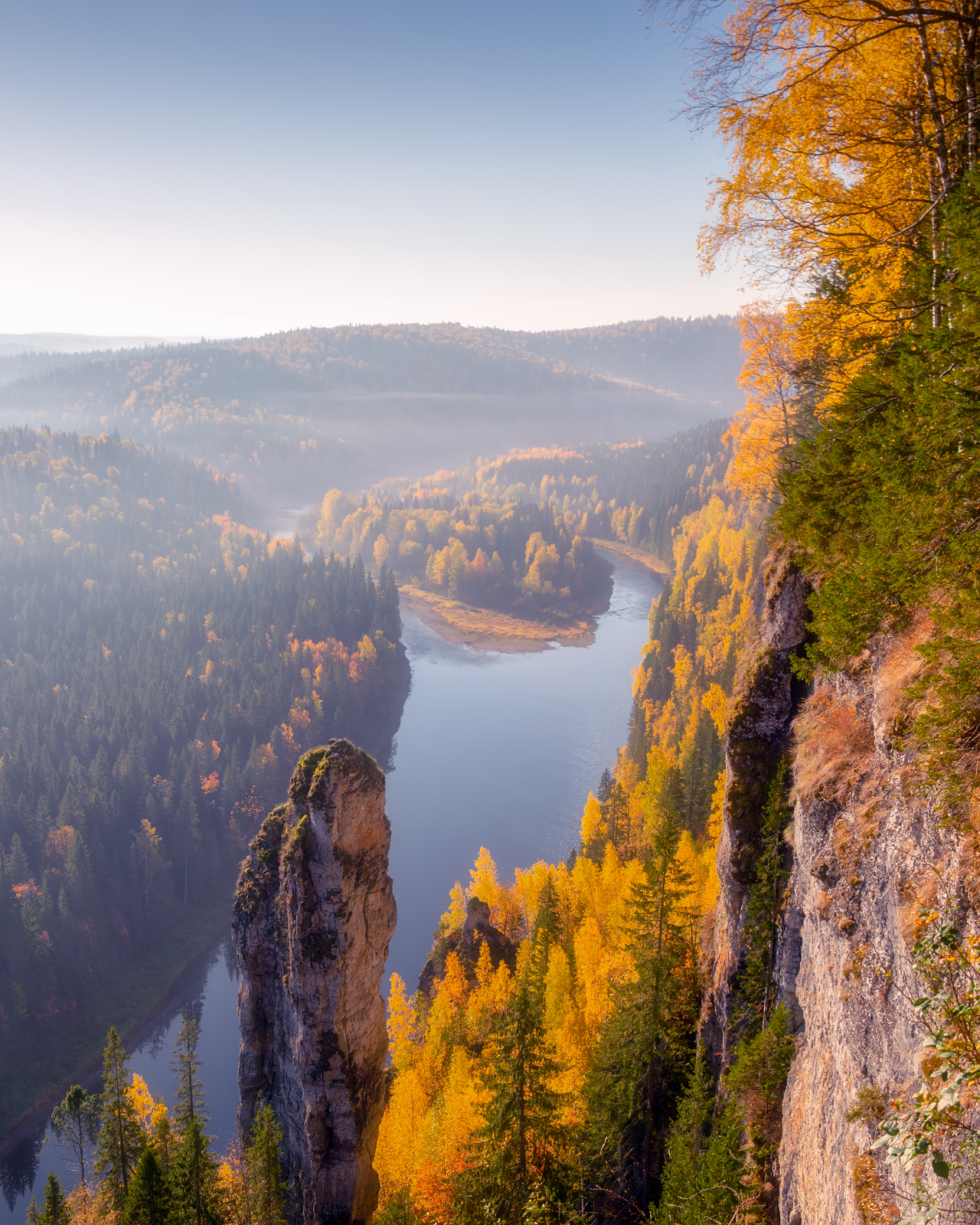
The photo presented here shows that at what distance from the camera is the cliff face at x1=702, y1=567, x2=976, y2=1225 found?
830cm

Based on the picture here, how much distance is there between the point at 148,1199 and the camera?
20922 mm

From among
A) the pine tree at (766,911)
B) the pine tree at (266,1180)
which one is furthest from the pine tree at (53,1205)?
the pine tree at (766,911)

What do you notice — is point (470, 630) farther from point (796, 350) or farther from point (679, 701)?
point (796, 350)

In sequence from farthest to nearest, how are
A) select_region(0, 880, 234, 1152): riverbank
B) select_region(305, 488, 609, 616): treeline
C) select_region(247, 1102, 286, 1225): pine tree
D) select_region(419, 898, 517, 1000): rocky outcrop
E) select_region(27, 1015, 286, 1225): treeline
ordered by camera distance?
select_region(305, 488, 609, 616): treeline, select_region(0, 880, 234, 1152): riverbank, select_region(419, 898, 517, 1000): rocky outcrop, select_region(247, 1102, 286, 1225): pine tree, select_region(27, 1015, 286, 1225): treeline

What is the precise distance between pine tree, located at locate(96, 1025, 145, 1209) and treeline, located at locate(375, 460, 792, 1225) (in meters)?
10.3

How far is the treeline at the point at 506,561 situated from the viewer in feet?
548

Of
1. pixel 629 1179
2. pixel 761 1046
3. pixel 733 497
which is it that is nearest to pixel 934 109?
pixel 761 1046

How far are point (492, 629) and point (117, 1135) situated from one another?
13130 centimetres

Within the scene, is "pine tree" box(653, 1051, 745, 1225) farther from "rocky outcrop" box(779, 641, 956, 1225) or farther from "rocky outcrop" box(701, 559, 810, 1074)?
"rocky outcrop" box(779, 641, 956, 1225)

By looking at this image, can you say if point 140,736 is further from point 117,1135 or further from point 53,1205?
point 53,1205

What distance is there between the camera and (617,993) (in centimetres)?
2359

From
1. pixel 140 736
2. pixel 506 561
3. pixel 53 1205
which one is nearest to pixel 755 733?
pixel 53 1205

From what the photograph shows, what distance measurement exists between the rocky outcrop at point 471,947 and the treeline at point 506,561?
115635 millimetres

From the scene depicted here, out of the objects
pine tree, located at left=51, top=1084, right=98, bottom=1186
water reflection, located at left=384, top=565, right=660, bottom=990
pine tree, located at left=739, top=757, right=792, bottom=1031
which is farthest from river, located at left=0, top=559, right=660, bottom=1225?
pine tree, located at left=739, top=757, right=792, bottom=1031
